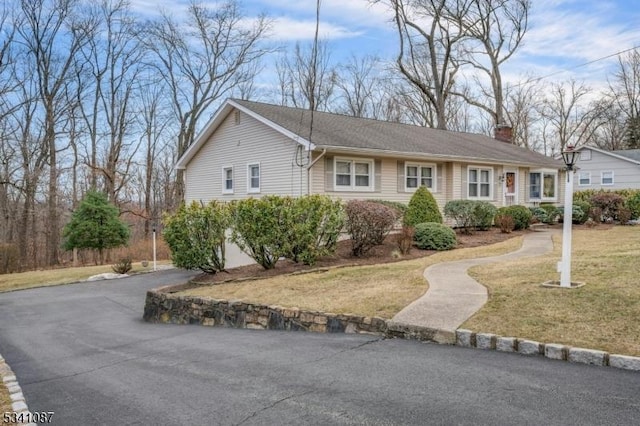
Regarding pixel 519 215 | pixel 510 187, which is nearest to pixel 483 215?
pixel 519 215

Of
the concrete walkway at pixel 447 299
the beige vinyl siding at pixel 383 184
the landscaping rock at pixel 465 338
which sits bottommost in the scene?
the landscaping rock at pixel 465 338

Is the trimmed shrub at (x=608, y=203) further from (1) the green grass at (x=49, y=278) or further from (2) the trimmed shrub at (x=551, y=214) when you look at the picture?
(1) the green grass at (x=49, y=278)

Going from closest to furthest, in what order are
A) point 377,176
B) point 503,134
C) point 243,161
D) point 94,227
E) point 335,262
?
point 335,262
point 377,176
point 243,161
point 94,227
point 503,134

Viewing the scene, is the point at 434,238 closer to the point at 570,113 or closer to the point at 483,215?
the point at 483,215

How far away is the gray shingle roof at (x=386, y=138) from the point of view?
15.6 metres

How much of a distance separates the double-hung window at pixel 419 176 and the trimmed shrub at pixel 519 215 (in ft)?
9.41

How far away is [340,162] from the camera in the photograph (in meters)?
15.5

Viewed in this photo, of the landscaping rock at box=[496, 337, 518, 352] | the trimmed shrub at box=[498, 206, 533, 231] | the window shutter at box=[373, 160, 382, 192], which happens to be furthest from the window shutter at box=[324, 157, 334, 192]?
the landscaping rock at box=[496, 337, 518, 352]

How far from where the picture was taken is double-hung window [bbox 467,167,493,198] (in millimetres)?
19062

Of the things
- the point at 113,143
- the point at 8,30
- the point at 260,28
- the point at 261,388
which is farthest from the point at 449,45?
the point at 261,388

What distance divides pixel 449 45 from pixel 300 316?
29.5 m

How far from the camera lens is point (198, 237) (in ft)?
37.3

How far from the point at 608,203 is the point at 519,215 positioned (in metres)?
5.20

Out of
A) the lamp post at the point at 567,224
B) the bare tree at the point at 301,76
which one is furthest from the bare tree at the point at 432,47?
the lamp post at the point at 567,224
